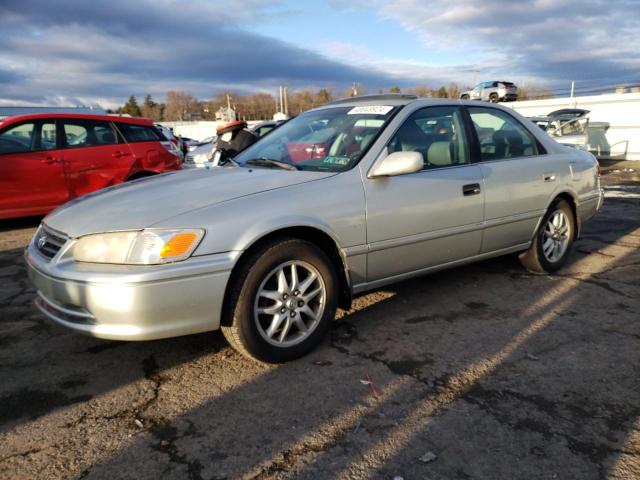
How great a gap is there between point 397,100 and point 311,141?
76 cm

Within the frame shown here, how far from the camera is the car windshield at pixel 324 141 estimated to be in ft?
11.4

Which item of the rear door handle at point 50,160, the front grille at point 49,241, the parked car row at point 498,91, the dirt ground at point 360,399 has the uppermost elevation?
the parked car row at point 498,91

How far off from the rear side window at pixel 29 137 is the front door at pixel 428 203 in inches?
224

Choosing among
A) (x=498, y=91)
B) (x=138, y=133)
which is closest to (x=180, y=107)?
(x=498, y=91)

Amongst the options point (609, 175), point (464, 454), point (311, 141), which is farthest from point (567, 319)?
point (609, 175)

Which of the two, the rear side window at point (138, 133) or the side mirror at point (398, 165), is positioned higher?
the rear side window at point (138, 133)

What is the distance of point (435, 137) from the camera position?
12.6ft

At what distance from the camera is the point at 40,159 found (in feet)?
23.3

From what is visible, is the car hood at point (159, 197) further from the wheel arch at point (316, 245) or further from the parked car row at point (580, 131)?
the parked car row at point (580, 131)

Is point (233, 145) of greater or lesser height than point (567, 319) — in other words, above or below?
above

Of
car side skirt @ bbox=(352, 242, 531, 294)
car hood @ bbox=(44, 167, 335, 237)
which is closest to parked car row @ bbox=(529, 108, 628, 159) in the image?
car side skirt @ bbox=(352, 242, 531, 294)

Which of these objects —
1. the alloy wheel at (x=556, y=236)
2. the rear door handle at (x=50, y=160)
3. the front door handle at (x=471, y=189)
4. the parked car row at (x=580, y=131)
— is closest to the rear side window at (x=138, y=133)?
the rear door handle at (x=50, y=160)

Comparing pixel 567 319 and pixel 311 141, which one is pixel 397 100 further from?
pixel 567 319

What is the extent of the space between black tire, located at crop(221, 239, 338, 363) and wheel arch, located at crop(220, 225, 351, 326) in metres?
0.02
